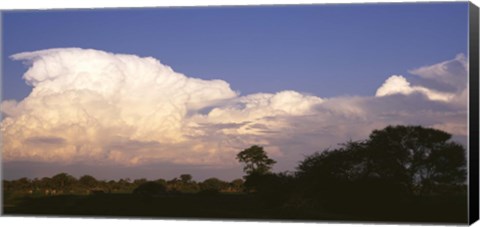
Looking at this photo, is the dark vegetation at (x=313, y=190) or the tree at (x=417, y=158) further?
the dark vegetation at (x=313, y=190)

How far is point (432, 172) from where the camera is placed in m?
16.8

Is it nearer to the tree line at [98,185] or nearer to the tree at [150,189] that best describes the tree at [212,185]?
the tree line at [98,185]

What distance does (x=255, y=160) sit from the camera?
17281 mm

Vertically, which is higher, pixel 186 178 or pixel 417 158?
pixel 417 158

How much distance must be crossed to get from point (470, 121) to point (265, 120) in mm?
2645

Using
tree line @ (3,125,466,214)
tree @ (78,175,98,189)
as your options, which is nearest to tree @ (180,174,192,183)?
tree line @ (3,125,466,214)

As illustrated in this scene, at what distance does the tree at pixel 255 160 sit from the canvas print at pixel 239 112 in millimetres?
18

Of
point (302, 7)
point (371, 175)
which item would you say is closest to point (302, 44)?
point (302, 7)

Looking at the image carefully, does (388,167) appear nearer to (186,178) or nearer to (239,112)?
(239,112)

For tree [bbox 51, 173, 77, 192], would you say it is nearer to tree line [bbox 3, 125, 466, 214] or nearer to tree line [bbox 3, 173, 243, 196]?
tree line [bbox 3, 173, 243, 196]

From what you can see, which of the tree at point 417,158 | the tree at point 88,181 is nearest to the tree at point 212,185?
the tree at point 88,181

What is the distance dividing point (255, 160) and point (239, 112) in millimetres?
668

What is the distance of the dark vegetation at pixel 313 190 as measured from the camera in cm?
1672

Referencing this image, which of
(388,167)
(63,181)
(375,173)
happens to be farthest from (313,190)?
(63,181)
